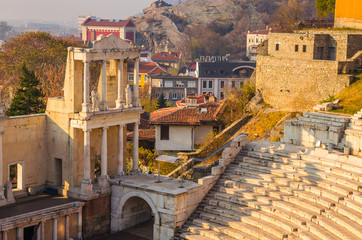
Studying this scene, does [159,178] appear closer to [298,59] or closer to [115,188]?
[115,188]

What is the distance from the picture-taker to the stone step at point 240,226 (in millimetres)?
29219

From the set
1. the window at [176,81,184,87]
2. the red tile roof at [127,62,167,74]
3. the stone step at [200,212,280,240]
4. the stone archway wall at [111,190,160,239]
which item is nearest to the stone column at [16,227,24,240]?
the stone archway wall at [111,190,160,239]

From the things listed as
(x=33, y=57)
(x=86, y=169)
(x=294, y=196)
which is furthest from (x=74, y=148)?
(x=33, y=57)

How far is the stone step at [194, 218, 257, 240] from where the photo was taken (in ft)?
98.0

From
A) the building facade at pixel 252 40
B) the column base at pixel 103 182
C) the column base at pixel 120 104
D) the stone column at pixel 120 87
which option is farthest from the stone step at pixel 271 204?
the building facade at pixel 252 40

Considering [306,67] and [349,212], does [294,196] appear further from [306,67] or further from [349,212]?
[306,67]

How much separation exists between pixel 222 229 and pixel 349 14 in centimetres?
2762

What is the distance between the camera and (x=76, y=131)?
3444cm

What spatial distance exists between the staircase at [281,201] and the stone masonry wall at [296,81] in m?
11.0

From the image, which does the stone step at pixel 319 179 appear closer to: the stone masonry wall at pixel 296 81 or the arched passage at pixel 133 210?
the arched passage at pixel 133 210

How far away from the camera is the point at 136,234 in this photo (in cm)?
3459

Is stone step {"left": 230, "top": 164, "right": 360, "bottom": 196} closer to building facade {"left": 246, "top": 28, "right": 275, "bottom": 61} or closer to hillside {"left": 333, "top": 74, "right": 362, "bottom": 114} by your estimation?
hillside {"left": 333, "top": 74, "right": 362, "bottom": 114}

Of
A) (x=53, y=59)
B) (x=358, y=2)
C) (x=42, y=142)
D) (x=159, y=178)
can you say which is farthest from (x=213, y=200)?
(x=53, y=59)

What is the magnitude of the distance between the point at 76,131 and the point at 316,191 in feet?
40.1
